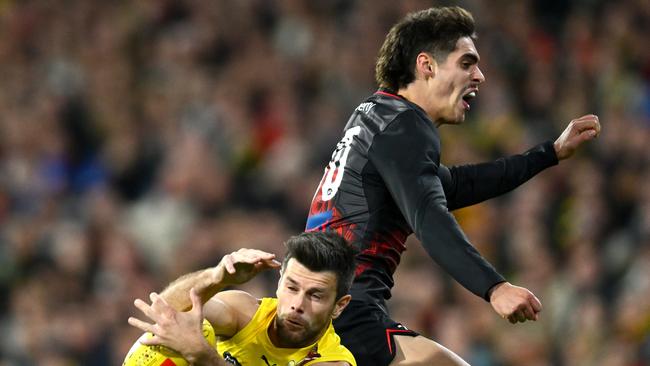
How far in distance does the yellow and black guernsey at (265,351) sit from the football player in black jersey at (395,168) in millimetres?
199

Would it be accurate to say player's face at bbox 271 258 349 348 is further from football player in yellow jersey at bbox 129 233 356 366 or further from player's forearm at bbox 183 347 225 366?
player's forearm at bbox 183 347 225 366

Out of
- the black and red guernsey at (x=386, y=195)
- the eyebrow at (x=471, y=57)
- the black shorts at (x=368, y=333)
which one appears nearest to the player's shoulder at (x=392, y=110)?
the black and red guernsey at (x=386, y=195)

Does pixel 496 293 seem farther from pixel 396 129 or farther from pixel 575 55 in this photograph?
pixel 575 55

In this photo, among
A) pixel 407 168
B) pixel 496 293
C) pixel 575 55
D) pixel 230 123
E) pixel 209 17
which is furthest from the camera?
pixel 209 17

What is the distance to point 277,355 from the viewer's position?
4465 mm

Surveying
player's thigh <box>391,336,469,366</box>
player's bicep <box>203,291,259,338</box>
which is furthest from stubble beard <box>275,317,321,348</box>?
player's thigh <box>391,336,469,366</box>

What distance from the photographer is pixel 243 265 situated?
432 centimetres

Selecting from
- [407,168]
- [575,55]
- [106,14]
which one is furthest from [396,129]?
[106,14]

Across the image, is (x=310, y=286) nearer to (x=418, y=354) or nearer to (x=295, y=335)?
(x=295, y=335)

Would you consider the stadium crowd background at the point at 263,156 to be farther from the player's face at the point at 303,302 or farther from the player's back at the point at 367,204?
the player's face at the point at 303,302

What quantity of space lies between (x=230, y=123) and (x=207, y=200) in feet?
2.48

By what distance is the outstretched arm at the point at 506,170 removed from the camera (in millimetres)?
5215

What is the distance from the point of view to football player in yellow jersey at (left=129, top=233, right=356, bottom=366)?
4.24m

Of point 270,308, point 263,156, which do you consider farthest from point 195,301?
point 263,156
